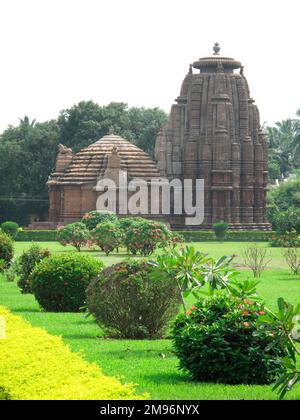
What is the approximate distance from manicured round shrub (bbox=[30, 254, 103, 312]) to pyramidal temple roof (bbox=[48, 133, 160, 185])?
1738 inches

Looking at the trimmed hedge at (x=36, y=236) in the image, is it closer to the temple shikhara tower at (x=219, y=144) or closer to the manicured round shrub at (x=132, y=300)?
the temple shikhara tower at (x=219, y=144)

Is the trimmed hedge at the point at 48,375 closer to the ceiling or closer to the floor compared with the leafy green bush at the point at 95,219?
closer to the floor

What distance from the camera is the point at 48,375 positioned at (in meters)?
9.61

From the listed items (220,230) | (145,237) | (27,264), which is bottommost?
(27,264)

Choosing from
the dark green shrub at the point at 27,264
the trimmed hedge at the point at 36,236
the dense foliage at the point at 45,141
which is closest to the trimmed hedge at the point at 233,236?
the trimmed hedge at the point at 36,236

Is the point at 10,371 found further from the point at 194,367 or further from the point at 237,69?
the point at 237,69

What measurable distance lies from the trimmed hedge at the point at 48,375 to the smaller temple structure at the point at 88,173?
4973 cm

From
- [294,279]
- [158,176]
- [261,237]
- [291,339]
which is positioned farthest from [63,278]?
[158,176]

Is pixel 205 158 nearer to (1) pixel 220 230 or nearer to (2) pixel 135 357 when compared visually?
(1) pixel 220 230

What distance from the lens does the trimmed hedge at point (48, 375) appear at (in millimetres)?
8648

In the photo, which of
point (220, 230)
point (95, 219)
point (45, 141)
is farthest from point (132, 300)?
point (45, 141)

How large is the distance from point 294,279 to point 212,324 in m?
16.8

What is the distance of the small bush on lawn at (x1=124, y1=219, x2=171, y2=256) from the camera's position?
3819cm

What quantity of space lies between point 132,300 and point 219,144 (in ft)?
158
